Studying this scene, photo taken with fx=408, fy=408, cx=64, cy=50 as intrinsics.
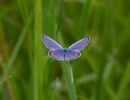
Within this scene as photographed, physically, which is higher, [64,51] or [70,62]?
[70,62]

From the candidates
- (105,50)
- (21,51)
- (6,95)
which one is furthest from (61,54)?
(21,51)

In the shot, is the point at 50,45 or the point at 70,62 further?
the point at 70,62

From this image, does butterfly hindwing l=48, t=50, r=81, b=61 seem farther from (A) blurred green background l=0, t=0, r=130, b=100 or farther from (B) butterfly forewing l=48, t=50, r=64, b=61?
(A) blurred green background l=0, t=0, r=130, b=100

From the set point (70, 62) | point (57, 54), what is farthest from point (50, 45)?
Answer: point (70, 62)

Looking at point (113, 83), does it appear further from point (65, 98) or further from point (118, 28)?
point (118, 28)

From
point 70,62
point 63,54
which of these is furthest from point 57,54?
point 70,62

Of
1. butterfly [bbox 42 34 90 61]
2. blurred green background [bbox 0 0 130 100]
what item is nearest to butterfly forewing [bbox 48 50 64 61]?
butterfly [bbox 42 34 90 61]

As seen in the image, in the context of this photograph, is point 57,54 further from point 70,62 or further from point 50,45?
point 70,62

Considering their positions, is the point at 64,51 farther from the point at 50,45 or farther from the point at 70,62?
the point at 70,62

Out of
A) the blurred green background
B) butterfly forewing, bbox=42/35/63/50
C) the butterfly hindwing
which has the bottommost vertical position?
the butterfly hindwing
